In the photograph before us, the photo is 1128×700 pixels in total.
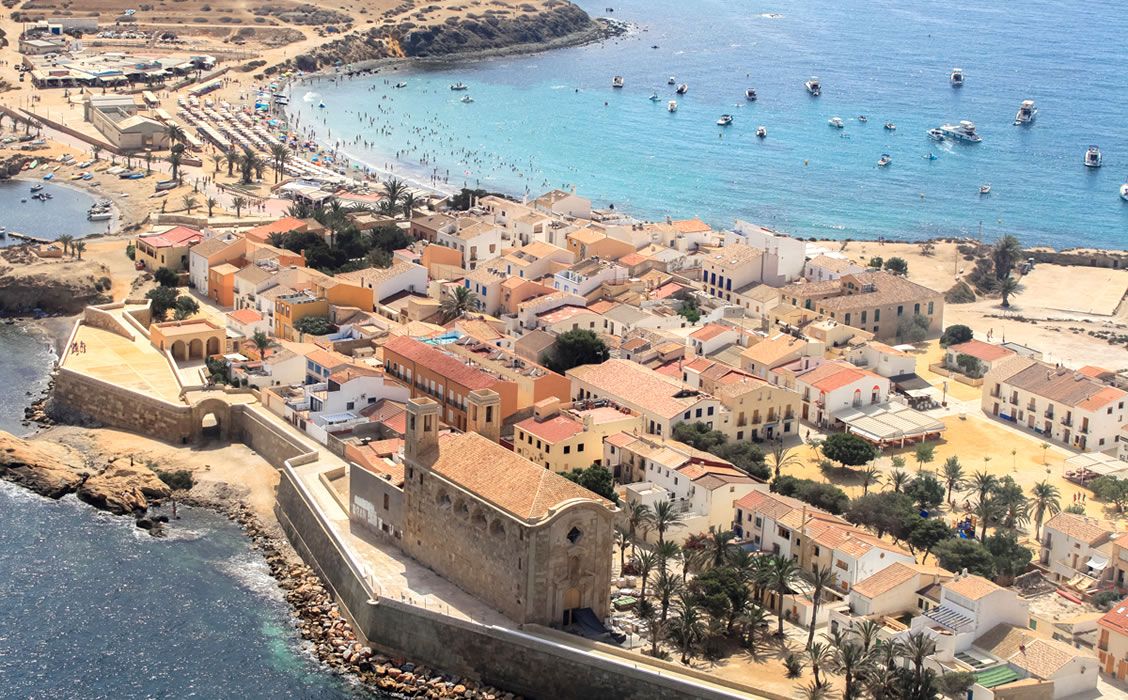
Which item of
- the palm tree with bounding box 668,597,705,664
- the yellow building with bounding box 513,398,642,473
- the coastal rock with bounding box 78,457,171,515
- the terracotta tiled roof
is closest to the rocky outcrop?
the coastal rock with bounding box 78,457,171,515

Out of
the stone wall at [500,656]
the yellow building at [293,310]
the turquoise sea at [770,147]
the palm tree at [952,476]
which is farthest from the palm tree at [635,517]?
the turquoise sea at [770,147]

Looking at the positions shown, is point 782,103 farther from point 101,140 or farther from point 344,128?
point 101,140

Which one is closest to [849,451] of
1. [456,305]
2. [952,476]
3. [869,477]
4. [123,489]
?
[869,477]

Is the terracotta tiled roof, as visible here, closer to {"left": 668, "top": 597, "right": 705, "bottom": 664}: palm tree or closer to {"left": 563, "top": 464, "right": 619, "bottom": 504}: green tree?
{"left": 668, "top": 597, "right": 705, "bottom": 664}: palm tree

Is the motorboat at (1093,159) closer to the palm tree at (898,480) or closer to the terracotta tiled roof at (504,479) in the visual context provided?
the palm tree at (898,480)

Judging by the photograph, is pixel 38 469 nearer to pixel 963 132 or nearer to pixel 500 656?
pixel 500 656

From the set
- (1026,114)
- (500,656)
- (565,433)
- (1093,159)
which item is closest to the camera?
(500,656)

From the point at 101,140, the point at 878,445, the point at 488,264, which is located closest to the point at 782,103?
the point at 101,140
